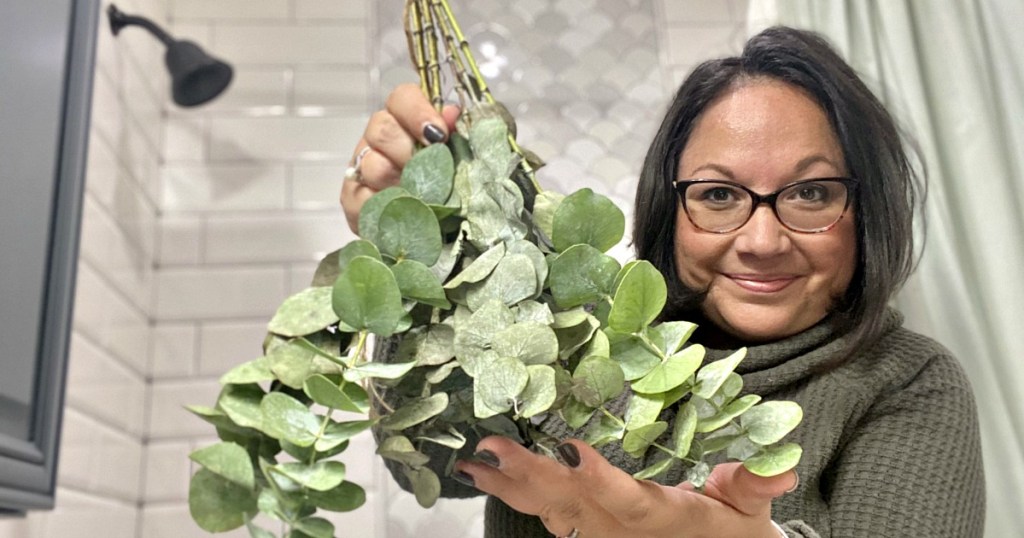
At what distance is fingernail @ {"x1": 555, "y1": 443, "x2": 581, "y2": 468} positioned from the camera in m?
0.30

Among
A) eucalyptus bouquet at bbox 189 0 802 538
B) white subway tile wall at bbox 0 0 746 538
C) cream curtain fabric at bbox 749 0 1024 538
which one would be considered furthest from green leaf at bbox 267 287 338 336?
white subway tile wall at bbox 0 0 746 538

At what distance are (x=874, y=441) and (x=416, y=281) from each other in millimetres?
343

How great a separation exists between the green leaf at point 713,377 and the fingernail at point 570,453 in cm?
5

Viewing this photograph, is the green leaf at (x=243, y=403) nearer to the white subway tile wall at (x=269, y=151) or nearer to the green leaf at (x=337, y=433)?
the green leaf at (x=337, y=433)

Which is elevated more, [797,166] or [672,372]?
[797,166]

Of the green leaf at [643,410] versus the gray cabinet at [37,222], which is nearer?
the green leaf at [643,410]

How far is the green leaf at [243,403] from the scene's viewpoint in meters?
0.28

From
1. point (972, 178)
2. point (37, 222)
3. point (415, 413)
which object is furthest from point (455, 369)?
point (972, 178)

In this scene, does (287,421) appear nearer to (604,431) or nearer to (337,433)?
(337,433)

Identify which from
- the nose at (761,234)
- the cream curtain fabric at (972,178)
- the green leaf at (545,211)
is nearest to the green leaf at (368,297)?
the green leaf at (545,211)

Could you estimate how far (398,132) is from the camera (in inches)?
17.3

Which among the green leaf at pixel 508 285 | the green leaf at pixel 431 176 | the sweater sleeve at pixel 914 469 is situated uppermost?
the green leaf at pixel 431 176

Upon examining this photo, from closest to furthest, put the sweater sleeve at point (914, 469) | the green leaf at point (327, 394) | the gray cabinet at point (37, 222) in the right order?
the green leaf at point (327, 394)
the sweater sleeve at point (914, 469)
the gray cabinet at point (37, 222)

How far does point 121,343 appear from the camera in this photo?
1.06m
